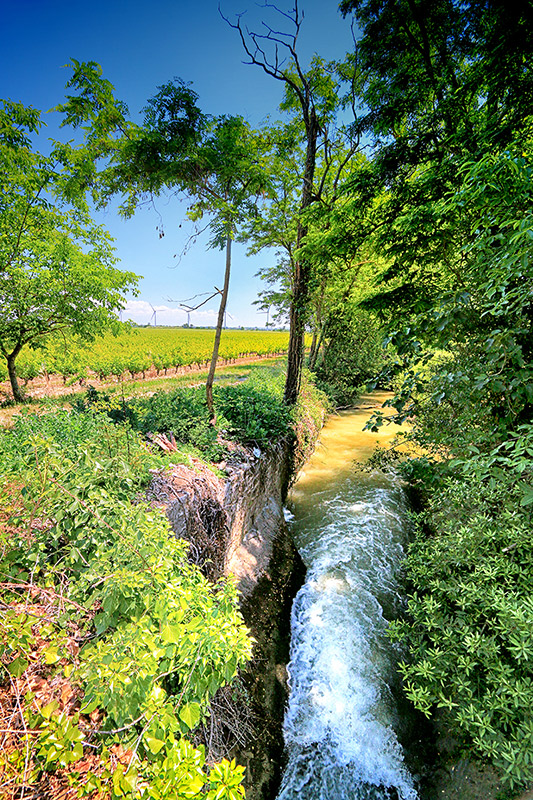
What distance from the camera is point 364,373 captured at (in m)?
→ 16.1

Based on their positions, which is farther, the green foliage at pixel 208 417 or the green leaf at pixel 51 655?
the green foliage at pixel 208 417

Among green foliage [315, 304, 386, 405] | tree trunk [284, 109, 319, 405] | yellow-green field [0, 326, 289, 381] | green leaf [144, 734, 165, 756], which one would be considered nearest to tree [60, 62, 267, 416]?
tree trunk [284, 109, 319, 405]

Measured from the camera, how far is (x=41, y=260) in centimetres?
1040

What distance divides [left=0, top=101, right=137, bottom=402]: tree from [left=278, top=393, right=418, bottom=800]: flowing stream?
1096 cm

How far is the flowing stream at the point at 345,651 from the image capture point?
2816 mm

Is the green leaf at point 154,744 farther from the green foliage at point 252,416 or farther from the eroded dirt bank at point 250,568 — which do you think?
the green foliage at point 252,416

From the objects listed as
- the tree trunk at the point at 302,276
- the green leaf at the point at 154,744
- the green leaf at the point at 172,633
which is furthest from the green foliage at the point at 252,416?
the green leaf at the point at 154,744

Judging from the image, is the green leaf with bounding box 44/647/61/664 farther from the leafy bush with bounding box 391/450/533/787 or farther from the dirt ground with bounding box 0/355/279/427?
the dirt ground with bounding box 0/355/279/427

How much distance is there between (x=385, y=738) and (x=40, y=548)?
392 centimetres

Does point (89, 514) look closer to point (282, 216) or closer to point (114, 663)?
point (114, 663)

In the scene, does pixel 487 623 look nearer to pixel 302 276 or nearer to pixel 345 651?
pixel 345 651

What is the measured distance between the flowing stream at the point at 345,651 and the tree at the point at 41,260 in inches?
432

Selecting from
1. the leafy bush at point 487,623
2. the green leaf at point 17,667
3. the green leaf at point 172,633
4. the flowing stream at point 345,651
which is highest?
the green leaf at point 172,633

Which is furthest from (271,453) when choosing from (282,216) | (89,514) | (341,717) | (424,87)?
(282,216)
